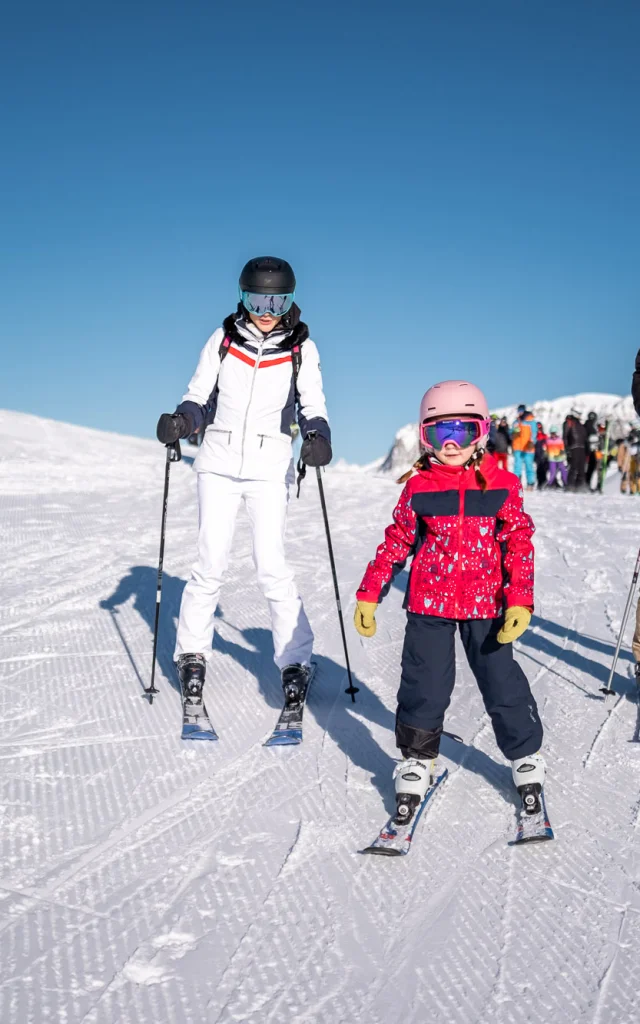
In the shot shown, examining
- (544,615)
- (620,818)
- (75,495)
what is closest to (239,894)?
(620,818)

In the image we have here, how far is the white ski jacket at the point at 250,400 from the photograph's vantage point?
423cm

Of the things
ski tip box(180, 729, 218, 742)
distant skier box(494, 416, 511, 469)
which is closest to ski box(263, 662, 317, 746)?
ski tip box(180, 729, 218, 742)

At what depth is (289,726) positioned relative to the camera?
4.19m

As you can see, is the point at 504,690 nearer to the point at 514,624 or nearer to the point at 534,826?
the point at 514,624

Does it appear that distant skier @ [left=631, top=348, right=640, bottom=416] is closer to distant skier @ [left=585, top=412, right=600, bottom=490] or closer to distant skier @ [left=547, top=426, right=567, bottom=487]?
distant skier @ [left=585, top=412, right=600, bottom=490]

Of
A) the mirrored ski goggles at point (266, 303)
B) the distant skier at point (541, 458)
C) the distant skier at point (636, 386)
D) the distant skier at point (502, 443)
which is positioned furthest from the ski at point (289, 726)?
the distant skier at point (541, 458)

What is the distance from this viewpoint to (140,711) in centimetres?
451

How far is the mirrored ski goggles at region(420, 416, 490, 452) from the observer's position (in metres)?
3.30

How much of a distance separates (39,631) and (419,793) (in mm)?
3745

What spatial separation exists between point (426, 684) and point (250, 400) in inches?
70.0

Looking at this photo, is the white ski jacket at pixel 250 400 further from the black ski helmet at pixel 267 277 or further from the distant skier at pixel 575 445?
the distant skier at pixel 575 445

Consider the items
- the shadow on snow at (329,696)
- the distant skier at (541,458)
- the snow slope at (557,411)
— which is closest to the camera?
the shadow on snow at (329,696)

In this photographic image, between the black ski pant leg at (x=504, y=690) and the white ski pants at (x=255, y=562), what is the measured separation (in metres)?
1.34

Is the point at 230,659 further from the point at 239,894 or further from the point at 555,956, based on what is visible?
the point at 555,956
